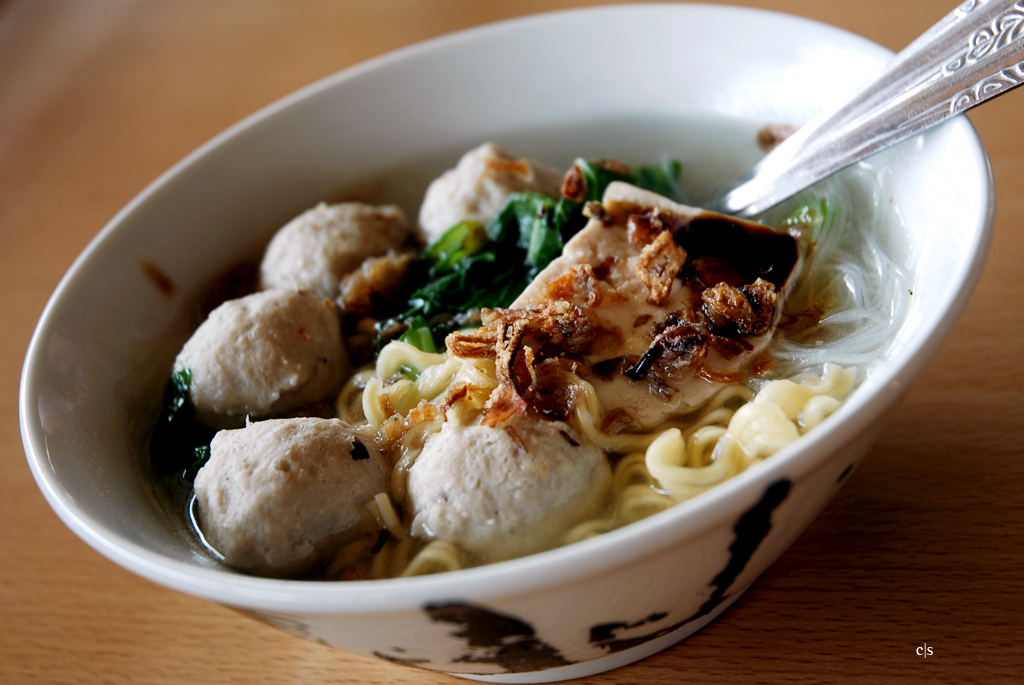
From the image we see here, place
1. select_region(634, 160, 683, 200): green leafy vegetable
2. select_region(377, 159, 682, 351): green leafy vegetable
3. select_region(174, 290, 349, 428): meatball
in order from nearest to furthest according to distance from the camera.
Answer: select_region(174, 290, 349, 428): meatball → select_region(377, 159, 682, 351): green leafy vegetable → select_region(634, 160, 683, 200): green leafy vegetable

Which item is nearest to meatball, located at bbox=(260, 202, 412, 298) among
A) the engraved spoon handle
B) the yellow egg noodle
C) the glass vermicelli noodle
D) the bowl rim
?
the glass vermicelli noodle

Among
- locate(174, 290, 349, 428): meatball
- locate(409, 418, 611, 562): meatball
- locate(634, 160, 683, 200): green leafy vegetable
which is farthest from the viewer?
locate(634, 160, 683, 200): green leafy vegetable

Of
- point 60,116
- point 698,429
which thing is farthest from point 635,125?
point 60,116

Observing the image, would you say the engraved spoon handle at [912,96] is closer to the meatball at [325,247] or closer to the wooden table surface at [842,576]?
the wooden table surface at [842,576]

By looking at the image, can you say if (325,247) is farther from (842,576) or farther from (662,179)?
(842,576)

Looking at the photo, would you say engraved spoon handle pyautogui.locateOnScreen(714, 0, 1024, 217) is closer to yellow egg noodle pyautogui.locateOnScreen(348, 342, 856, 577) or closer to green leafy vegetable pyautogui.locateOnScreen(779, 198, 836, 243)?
green leafy vegetable pyautogui.locateOnScreen(779, 198, 836, 243)

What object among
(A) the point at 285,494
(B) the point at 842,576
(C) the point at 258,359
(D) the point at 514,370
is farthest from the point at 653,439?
(C) the point at 258,359

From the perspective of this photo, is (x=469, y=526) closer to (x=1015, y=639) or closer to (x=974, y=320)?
(x=1015, y=639)

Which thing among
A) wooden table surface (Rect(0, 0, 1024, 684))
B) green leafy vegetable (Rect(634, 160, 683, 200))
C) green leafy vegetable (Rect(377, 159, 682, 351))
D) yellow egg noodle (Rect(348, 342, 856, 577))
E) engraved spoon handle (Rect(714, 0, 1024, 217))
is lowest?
wooden table surface (Rect(0, 0, 1024, 684))
